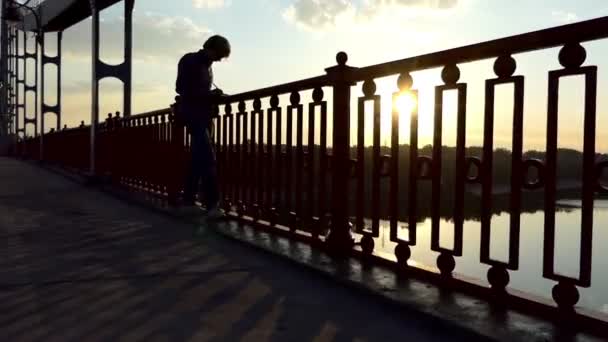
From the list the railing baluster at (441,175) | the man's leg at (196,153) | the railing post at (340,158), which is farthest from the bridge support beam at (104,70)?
the railing baluster at (441,175)

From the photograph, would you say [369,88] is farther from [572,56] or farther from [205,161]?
[205,161]

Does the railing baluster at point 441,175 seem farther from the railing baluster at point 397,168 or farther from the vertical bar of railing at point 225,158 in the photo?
the vertical bar of railing at point 225,158

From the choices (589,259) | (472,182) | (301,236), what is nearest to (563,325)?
(589,259)

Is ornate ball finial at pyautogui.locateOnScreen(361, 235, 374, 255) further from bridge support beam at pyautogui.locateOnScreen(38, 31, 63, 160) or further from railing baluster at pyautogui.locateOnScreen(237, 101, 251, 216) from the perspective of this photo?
bridge support beam at pyautogui.locateOnScreen(38, 31, 63, 160)

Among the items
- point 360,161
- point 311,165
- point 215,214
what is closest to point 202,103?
point 215,214

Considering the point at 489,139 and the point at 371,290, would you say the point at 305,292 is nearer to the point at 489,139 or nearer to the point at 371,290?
the point at 371,290

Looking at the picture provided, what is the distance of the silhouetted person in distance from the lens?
5074mm

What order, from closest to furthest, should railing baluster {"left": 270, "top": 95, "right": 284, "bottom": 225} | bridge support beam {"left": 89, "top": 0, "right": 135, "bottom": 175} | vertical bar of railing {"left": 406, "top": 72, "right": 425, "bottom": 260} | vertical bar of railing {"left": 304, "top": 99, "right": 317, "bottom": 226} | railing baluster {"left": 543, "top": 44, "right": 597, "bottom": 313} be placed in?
railing baluster {"left": 543, "top": 44, "right": 597, "bottom": 313} < vertical bar of railing {"left": 406, "top": 72, "right": 425, "bottom": 260} < vertical bar of railing {"left": 304, "top": 99, "right": 317, "bottom": 226} < railing baluster {"left": 270, "top": 95, "right": 284, "bottom": 225} < bridge support beam {"left": 89, "top": 0, "right": 135, "bottom": 175}

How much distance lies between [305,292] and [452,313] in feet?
2.47

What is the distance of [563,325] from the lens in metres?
2.02

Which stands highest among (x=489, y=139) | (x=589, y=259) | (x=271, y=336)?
(x=489, y=139)

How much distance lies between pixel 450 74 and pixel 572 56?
0.63m

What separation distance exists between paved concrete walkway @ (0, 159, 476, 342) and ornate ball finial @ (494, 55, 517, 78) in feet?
3.60

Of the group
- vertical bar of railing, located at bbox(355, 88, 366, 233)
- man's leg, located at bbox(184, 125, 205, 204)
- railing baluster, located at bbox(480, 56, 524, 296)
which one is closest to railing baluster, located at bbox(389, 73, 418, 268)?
vertical bar of railing, located at bbox(355, 88, 366, 233)
